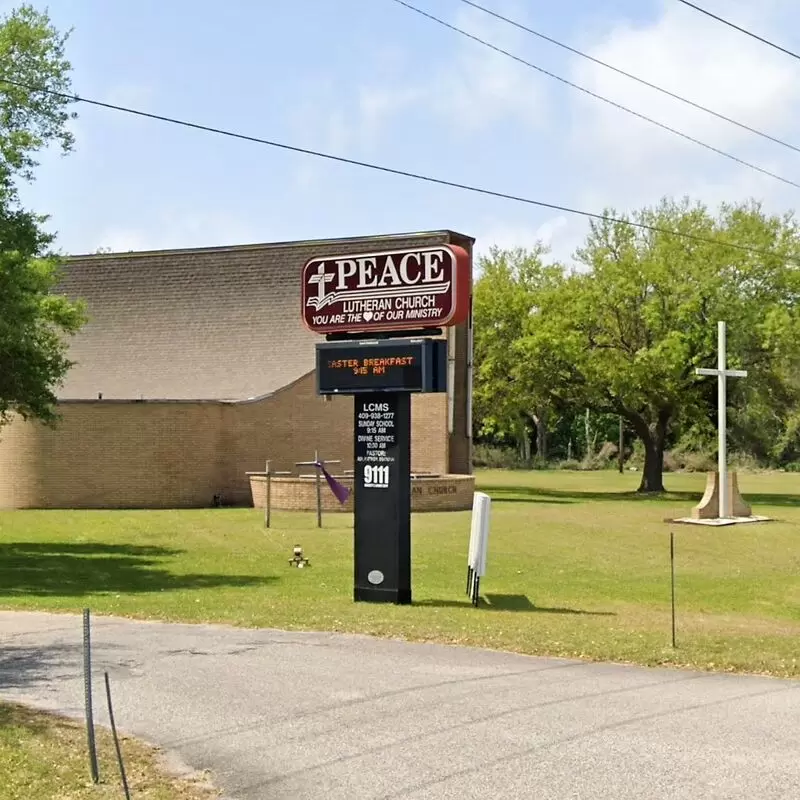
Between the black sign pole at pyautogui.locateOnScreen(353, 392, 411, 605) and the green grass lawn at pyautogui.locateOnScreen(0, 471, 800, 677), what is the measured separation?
0.58 m

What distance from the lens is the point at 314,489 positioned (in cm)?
3659

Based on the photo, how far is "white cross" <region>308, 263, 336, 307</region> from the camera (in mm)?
18516

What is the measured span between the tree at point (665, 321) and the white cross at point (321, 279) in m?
31.6

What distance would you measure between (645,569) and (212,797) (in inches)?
683

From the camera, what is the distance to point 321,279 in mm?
18578

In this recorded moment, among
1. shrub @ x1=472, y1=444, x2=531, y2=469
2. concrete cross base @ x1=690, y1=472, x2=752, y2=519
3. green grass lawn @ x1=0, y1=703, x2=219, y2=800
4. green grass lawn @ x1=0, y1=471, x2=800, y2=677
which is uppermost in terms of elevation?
shrub @ x1=472, y1=444, x2=531, y2=469

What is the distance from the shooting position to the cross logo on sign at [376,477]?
59.0ft

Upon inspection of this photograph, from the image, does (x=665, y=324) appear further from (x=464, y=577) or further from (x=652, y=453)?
(x=464, y=577)

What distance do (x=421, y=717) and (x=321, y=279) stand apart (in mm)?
10256

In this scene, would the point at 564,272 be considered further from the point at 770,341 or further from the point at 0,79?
the point at 0,79

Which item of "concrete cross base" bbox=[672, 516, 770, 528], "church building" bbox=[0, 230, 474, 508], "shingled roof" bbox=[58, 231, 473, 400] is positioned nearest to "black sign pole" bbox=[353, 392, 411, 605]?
"concrete cross base" bbox=[672, 516, 770, 528]

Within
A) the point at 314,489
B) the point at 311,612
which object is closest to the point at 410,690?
the point at 311,612

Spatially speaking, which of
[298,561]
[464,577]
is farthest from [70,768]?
[298,561]

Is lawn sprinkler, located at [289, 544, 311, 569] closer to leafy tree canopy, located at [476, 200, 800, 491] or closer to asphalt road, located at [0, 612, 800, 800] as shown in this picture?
asphalt road, located at [0, 612, 800, 800]
